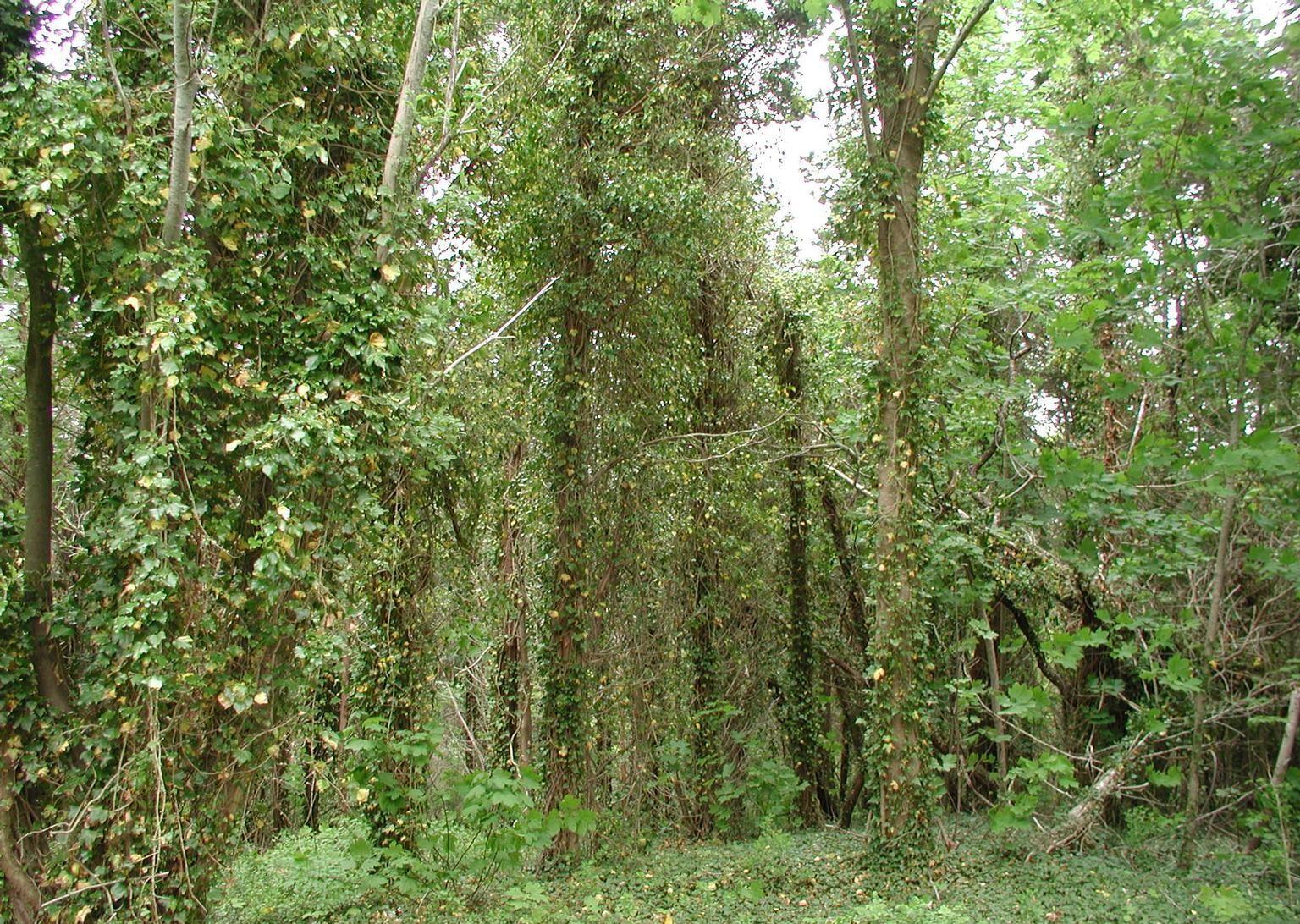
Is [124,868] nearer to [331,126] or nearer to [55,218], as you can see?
[55,218]

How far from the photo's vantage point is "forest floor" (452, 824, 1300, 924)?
5895mm

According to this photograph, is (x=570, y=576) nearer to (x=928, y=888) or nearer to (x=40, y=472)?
(x=928, y=888)

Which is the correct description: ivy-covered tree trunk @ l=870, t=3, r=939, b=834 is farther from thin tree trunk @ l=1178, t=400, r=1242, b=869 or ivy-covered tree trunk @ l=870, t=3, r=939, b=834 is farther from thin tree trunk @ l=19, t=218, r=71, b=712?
thin tree trunk @ l=19, t=218, r=71, b=712

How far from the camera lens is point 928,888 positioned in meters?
6.60

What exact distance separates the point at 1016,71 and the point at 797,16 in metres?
2.88

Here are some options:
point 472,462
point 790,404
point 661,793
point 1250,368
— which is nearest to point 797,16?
point 790,404

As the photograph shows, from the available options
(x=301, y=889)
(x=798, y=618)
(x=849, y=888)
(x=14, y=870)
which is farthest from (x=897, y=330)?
(x=14, y=870)

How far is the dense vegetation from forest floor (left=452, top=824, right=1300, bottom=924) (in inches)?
2.5

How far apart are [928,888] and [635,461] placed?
14.9 ft

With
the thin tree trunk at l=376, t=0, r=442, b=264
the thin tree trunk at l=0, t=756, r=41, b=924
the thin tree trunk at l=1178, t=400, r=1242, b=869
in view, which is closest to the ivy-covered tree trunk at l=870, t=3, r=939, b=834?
the thin tree trunk at l=1178, t=400, r=1242, b=869

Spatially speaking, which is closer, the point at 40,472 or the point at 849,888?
the point at 40,472

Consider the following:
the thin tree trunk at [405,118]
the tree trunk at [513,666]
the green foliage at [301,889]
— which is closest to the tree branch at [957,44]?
the thin tree trunk at [405,118]

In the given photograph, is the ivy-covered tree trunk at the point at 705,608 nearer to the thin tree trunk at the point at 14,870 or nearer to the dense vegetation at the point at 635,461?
the dense vegetation at the point at 635,461

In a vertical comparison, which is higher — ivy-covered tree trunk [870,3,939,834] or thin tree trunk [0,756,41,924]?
ivy-covered tree trunk [870,3,939,834]
